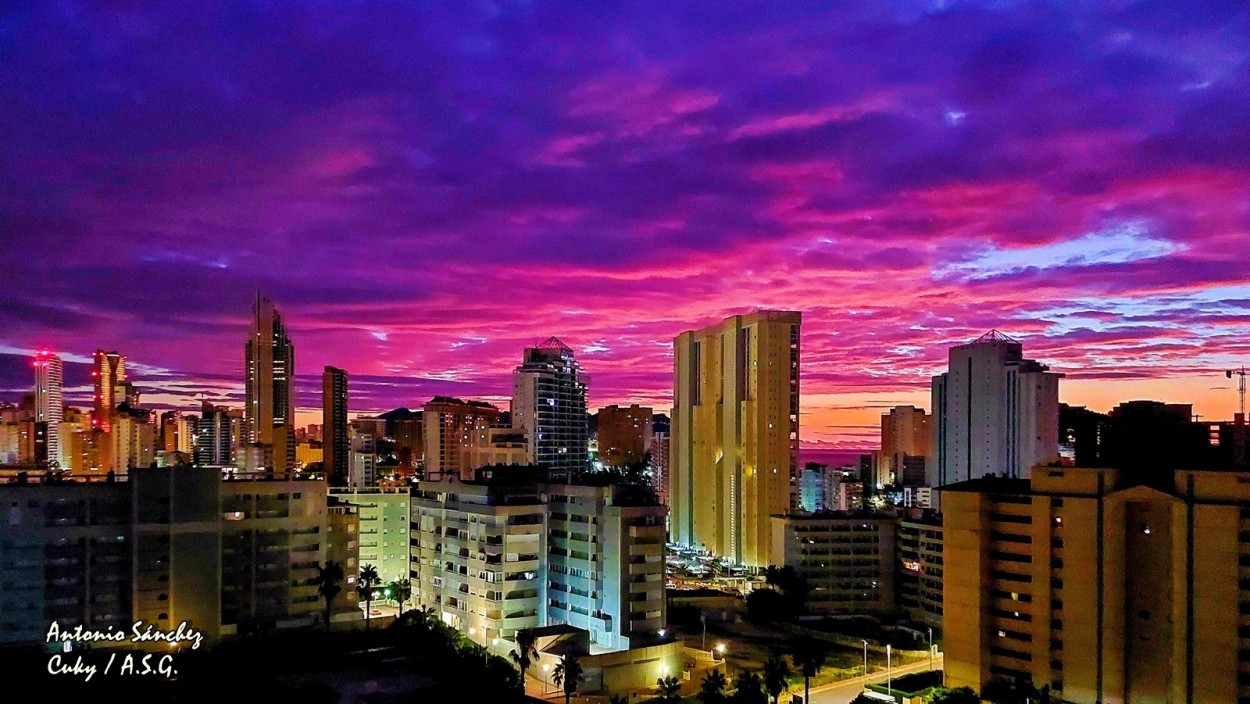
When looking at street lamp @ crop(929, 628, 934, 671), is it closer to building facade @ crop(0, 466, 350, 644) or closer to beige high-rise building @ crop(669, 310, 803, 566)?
beige high-rise building @ crop(669, 310, 803, 566)

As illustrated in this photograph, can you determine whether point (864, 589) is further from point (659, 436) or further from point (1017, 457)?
point (659, 436)

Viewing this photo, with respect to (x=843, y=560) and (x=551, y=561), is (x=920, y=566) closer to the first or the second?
(x=843, y=560)

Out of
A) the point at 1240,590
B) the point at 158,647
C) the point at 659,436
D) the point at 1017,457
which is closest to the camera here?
the point at 1240,590

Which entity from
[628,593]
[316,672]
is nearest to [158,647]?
[316,672]

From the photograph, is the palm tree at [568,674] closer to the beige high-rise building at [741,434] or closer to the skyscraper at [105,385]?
the beige high-rise building at [741,434]

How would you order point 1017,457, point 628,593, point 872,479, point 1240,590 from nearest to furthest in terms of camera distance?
point 1240,590 → point 628,593 → point 1017,457 → point 872,479

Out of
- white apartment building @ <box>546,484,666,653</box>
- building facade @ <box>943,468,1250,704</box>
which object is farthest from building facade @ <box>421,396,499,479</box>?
building facade @ <box>943,468,1250,704</box>
